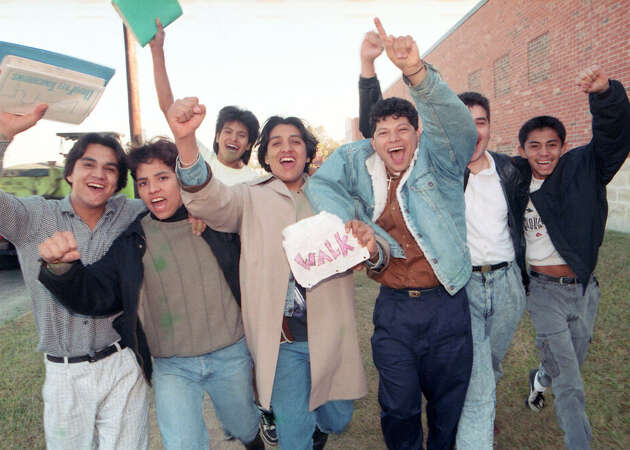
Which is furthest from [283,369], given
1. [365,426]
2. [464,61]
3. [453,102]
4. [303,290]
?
[464,61]

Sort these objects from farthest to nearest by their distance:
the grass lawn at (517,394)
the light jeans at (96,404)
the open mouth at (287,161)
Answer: the grass lawn at (517,394) < the open mouth at (287,161) < the light jeans at (96,404)

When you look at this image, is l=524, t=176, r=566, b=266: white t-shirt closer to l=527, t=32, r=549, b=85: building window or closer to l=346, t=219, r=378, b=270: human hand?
l=346, t=219, r=378, b=270: human hand

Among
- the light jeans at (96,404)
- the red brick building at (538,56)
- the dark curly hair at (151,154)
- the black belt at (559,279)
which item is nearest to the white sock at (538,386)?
the black belt at (559,279)

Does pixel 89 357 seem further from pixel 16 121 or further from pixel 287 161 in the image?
pixel 287 161

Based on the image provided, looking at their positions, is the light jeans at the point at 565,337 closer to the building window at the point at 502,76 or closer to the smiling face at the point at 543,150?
the smiling face at the point at 543,150

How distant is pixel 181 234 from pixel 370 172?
4.09 feet

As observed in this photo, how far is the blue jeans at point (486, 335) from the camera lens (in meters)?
2.63

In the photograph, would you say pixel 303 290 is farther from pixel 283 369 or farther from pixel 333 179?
pixel 333 179

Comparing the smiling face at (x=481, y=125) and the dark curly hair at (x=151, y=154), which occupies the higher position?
the smiling face at (x=481, y=125)

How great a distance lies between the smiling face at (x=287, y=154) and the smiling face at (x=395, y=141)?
0.55 m

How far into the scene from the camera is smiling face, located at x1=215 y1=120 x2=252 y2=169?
13.7ft

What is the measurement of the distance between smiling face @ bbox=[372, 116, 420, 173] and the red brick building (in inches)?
372

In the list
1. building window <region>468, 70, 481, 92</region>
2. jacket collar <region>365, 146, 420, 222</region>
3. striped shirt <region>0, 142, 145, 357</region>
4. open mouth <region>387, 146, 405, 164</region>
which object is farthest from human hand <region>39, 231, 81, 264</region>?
building window <region>468, 70, 481, 92</region>

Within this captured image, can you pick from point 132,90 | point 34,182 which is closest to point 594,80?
point 132,90
